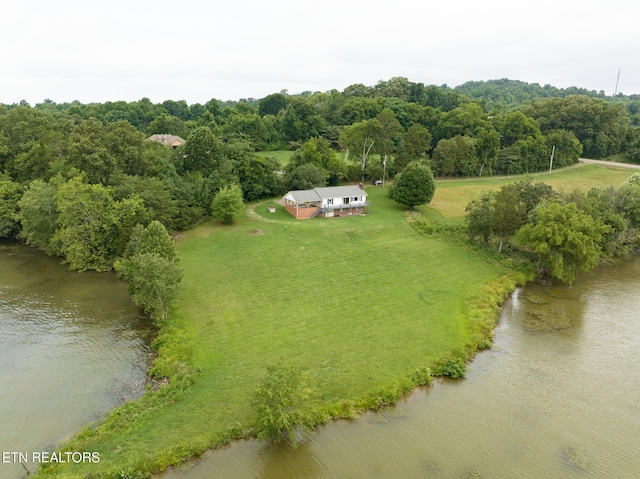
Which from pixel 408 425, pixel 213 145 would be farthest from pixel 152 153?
pixel 408 425

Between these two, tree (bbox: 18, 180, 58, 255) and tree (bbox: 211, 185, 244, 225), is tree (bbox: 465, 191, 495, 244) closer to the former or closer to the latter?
tree (bbox: 211, 185, 244, 225)

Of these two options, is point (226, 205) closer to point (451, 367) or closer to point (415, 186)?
point (415, 186)

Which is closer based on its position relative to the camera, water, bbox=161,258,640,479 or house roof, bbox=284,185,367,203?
water, bbox=161,258,640,479

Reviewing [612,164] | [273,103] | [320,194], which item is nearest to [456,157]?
[320,194]

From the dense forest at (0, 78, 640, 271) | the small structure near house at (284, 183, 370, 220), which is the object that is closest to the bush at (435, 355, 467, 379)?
the dense forest at (0, 78, 640, 271)

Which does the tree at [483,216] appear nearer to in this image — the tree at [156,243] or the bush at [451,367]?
the bush at [451,367]

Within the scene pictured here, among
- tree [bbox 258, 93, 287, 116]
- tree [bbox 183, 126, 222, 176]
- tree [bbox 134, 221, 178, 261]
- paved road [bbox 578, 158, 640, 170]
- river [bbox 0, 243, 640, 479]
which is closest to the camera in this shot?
river [bbox 0, 243, 640, 479]

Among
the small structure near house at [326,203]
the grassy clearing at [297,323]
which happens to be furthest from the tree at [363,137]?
the grassy clearing at [297,323]
